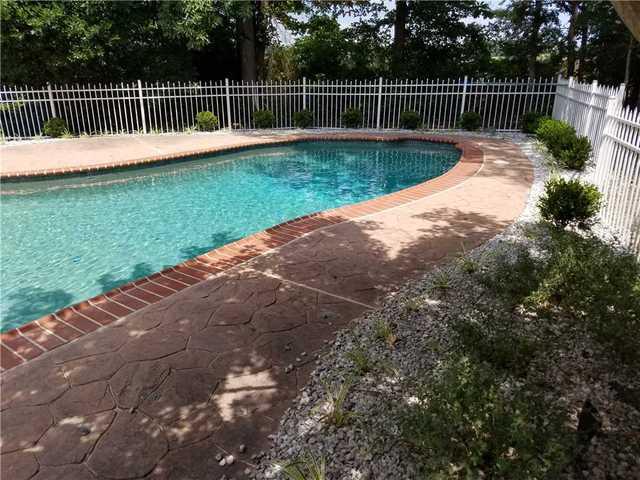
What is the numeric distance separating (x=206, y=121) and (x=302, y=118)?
9.96 feet

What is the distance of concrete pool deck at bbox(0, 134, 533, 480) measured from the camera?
2.36 m

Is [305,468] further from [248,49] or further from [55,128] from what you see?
[248,49]

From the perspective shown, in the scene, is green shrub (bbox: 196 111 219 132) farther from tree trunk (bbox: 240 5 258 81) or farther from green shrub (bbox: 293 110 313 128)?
tree trunk (bbox: 240 5 258 81)

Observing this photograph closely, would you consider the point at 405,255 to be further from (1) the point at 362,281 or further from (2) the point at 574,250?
(2) the point at 574,250

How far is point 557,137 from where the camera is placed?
29.7 feet

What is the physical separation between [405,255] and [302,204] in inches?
142

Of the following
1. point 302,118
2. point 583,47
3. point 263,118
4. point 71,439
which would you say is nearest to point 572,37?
point 583,47

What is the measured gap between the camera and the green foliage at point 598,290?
8.55 feet

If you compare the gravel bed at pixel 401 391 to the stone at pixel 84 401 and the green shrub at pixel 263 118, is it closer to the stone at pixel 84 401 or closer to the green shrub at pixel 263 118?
the stone at pixel 84 401

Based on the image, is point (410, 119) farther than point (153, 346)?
Yes

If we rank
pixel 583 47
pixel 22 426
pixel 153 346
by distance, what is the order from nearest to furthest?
pixel 22 426
pixel 153 346
pixel 583 47

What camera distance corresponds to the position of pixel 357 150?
42.3ft

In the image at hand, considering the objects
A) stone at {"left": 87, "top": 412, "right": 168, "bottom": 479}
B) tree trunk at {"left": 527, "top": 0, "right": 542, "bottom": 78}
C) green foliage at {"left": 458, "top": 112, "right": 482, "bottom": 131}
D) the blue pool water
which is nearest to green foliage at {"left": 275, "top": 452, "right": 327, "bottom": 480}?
stone at {"left": 87, "top": 412, "right": 168, "bottom": 479}

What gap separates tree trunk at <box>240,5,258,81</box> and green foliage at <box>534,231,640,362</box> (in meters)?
A: 15.1
